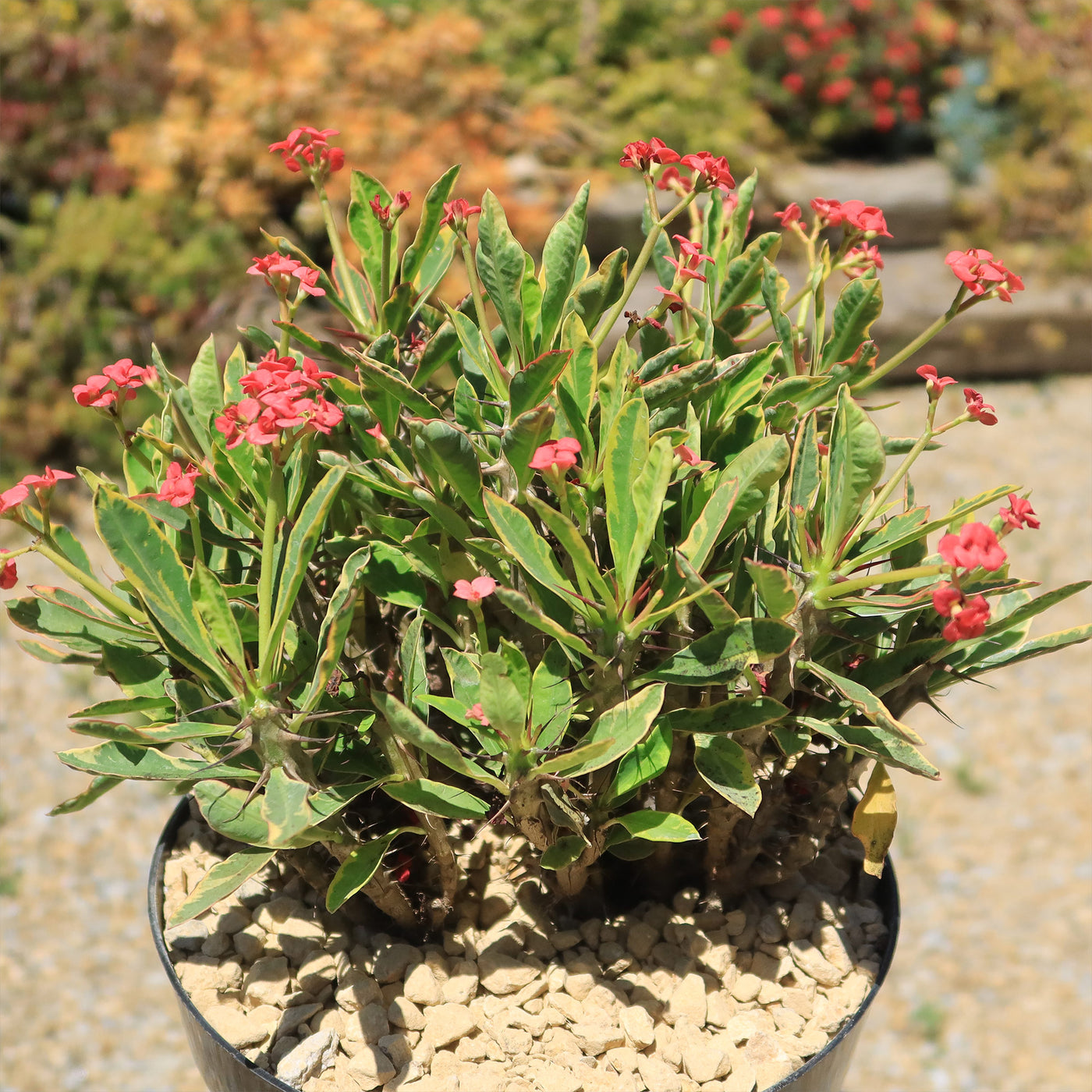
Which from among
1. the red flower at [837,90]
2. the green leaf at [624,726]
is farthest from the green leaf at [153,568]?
the red flower at [837,90]

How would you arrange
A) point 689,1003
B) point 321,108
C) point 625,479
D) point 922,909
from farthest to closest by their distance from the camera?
1. point 321,108
2. point 922,909
3. point 689,1003
4. point 625,479

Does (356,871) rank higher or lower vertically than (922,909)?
higher

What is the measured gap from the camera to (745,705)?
31.1 inches

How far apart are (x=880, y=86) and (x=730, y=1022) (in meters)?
3.91

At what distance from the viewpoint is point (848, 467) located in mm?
729

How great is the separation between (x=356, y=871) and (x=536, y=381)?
38 cm

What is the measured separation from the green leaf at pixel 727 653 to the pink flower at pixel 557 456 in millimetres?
158

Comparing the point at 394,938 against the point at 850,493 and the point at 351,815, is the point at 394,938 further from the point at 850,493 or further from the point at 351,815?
the point at 850,493

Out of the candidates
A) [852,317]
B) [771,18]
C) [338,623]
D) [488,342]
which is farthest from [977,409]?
[771,18]

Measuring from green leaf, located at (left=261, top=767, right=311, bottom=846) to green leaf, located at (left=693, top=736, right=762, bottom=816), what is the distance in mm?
278

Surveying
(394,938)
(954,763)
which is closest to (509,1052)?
(394,938)

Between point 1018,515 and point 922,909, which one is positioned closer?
point 1018,515

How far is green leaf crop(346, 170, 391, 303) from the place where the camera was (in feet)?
3.05

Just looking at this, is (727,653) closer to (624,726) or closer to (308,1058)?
(624,726)
